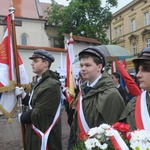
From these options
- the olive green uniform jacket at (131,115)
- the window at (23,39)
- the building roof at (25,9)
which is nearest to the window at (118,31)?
the building roof at (25,9)

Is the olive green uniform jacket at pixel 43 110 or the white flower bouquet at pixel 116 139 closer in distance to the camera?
the white flower bouquet at pixel 116 139

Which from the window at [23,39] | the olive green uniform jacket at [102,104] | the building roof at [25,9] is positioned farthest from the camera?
the building roof at [25,9]

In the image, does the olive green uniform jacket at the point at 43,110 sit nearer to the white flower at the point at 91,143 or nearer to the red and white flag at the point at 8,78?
the red and white flag at the point at 8,78

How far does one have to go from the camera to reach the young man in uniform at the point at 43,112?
10.6 ft

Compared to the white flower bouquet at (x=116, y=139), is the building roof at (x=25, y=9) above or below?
above

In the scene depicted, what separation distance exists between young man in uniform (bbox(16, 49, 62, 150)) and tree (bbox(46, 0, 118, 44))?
969 inches

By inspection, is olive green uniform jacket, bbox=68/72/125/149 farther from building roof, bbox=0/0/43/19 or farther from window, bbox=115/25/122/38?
window, bbox=115/25/122/38

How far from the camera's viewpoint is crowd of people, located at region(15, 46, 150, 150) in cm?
205

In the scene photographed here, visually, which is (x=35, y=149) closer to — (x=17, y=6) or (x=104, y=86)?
(x=104, y=86)

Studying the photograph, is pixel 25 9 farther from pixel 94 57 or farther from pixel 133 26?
pixel 94 57

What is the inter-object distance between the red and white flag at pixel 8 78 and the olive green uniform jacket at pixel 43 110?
1.47ft

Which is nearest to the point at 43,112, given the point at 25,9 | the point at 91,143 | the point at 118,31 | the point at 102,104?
the point at 102,104

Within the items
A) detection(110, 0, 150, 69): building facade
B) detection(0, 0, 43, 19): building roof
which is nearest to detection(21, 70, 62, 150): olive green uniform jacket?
detection(0, 0, 43, 19): building roof

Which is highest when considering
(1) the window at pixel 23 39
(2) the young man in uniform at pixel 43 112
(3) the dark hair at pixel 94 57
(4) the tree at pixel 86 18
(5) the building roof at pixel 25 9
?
(5) the building roof at pixel 25 9
